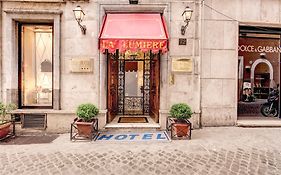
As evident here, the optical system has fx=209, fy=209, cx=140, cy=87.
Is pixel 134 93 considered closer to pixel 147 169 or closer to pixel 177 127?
pixel 177 127

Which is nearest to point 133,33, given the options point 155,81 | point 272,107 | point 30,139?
point 155,81

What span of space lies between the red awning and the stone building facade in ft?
1.14

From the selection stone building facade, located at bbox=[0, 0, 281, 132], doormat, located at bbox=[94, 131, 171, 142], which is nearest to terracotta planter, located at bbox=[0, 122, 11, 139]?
stone building facade, located at bbox=[0, 0, 281, 132]

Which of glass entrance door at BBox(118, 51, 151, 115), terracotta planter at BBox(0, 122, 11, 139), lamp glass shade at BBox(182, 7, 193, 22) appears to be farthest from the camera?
glass entrance door at BBox(118, 51, 151, 115)

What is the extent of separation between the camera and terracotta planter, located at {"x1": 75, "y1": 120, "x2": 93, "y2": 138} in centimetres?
689

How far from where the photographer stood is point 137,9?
814cm

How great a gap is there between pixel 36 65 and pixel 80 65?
224 centimetres

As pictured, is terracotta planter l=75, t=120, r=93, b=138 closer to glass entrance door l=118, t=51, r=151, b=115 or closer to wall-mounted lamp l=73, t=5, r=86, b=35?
wall-mounted lamp l=73, t=5, r=86, b=35

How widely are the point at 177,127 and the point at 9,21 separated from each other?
7329 mm

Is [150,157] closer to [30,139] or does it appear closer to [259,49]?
[30,139]

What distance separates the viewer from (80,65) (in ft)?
26.2

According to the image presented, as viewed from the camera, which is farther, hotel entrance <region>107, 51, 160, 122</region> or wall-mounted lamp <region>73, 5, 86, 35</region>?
hotel entrance <region>107, 51, 160, 122</region>

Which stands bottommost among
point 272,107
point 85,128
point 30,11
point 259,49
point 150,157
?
point 150,157

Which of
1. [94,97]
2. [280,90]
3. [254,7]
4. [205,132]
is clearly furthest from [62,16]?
[280,90]
